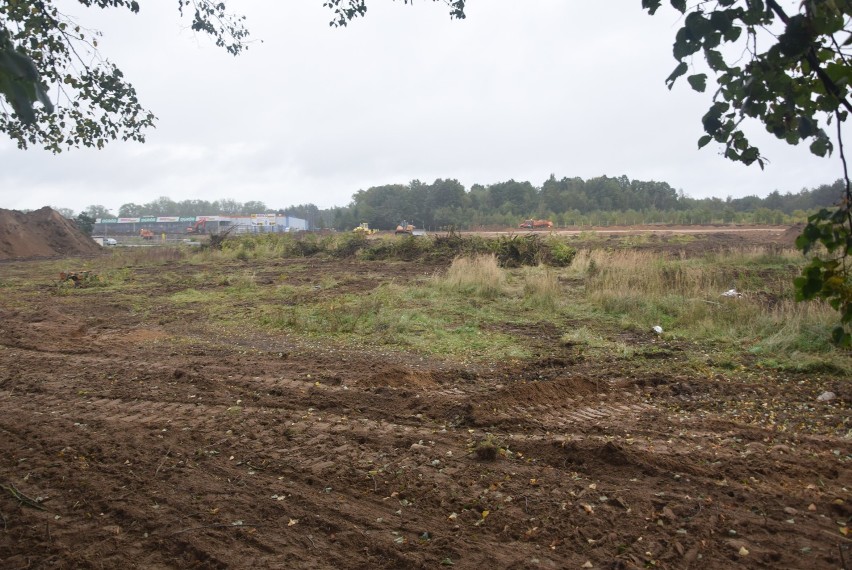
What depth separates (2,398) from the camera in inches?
220

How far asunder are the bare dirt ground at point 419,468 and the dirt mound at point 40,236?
3468 centimetres

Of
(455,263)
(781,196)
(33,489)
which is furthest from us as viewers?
(781,196)

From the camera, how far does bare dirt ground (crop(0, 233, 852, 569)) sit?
→ 2.88 meters

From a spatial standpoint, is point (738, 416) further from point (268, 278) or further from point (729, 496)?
point (268, 278)

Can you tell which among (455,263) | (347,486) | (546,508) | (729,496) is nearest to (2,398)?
(347,486)

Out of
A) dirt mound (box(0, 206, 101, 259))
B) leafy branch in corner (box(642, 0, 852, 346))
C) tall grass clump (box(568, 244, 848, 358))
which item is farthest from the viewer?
dirt mound (box(0, 206, 101, 259))

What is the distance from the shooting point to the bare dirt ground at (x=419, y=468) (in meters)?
2.88

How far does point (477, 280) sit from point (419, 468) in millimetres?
10129

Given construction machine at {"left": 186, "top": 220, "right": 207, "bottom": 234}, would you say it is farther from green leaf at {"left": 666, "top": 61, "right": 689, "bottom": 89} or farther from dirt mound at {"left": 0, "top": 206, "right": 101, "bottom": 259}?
green leaf at {"left": 666, "top": 61, "right": 689, "bottom": 89}

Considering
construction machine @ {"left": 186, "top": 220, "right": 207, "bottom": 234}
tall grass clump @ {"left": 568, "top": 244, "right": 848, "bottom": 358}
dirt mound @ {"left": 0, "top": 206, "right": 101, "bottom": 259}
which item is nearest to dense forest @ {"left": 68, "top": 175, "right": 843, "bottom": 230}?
construction machine @ {"left": 186, "top": 220, "right": 207, "bottom": 234}

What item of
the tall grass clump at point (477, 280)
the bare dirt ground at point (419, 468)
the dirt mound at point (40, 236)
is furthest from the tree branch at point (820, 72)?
the dirt mound at point (40, 236)

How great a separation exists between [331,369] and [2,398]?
313 cm

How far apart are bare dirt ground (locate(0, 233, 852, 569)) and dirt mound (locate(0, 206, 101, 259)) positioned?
34.7 meters

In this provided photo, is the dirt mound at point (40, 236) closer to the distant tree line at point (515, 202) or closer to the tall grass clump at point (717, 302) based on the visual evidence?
the distant tree line at point (515, 202)
